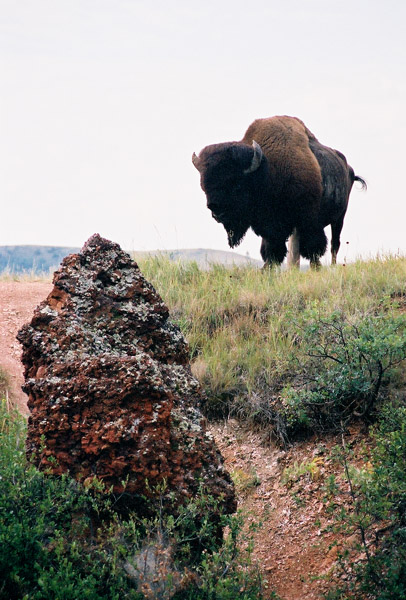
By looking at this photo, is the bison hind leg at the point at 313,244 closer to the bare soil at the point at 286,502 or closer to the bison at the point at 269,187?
the bison at the point at 269,187

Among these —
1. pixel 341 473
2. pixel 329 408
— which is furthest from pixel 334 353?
pixel 341 473

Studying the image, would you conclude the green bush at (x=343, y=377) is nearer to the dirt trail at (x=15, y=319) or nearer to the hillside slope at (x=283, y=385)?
the hillside slope at (x=283, y=385)

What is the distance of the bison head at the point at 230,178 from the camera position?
9.20 m

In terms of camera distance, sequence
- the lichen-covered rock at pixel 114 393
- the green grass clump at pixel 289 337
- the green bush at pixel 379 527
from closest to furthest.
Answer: the lichen-covered rock at pixel 114 393 → the green bush at pixel 379 527 → the green grass clump at pixel 289 337

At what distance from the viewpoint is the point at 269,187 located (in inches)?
376

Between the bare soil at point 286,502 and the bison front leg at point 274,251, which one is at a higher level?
the bison front leg at point 274,251

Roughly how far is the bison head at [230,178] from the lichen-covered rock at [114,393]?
19.6ft

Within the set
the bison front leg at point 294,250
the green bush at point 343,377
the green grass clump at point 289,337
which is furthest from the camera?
the bison front leg at point 294,250

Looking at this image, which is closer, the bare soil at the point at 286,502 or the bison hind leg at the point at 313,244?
the bare soil at the point at 286,502

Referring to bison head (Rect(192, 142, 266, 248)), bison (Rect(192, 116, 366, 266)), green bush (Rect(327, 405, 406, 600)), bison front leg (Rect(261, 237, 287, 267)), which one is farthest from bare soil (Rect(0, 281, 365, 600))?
bison front leg (Rect(261, 237, 287, 267))

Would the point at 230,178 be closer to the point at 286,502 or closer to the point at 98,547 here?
the point at 286,502

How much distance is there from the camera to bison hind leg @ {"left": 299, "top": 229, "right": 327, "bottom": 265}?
9.80 meters

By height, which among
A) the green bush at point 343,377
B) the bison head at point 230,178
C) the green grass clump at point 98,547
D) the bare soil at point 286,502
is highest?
the bison head at point 230,178

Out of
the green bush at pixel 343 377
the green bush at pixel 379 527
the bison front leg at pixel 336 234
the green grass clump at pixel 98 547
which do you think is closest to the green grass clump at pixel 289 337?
the green bush at pixel 343 377
